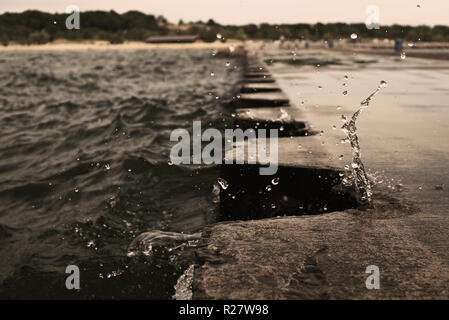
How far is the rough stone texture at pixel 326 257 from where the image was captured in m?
1.38

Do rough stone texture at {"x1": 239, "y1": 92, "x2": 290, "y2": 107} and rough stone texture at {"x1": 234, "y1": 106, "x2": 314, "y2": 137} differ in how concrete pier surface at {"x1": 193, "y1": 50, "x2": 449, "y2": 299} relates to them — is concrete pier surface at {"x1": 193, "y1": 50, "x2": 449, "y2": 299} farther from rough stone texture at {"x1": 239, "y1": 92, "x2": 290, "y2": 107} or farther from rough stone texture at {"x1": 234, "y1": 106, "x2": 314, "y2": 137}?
rough stone texture at {"x1": 239, "y1": 92, "x2": 290, "y2": 107}

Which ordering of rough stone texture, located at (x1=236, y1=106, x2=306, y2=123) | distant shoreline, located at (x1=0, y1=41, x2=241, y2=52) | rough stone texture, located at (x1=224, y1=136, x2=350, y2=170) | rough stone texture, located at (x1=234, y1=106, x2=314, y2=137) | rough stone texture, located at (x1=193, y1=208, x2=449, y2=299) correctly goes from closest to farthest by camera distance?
rough stone texture, located at (x1=193, y1=208, x2=449, y2=299) → rough stone texture, located at (x1=224, y1=136, x2=350, y2=170) → rough stone texture, located at (x1=234, y1=106, x2=314, y2=137) → rough stone texture, located at (x1=236, y1=106, x2=306, y2=123) → distant shoreline, located at (x1=0, y1=41, x2=241, y2=52)

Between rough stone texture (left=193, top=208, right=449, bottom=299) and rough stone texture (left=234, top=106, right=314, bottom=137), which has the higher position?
rough stone texture (left=234, top=106, right=314, bottom=137)

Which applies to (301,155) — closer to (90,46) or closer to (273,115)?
(273,115)

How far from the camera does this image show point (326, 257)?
158cm

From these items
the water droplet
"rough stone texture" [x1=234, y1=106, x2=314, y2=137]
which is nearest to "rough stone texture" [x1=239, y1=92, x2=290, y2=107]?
"rough stone texture" [x1=234, y1=106, x2=314, y2=137]

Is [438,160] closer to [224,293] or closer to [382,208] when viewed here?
[382,208]

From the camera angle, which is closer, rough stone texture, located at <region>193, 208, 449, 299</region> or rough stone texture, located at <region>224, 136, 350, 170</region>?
rough stone texture, located at <region>193, 208, 449, 299</region>

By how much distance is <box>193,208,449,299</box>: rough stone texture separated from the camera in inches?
54.2

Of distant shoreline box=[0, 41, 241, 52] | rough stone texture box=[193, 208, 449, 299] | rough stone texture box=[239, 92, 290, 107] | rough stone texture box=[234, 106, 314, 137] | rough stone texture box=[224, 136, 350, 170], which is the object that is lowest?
rough stone texture box=[193, 208, 449, 299]

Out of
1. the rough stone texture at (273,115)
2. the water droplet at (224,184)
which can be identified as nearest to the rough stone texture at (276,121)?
the rough stone texture at (273,115)

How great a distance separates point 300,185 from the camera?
2.65m

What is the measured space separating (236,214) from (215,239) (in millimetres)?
1087

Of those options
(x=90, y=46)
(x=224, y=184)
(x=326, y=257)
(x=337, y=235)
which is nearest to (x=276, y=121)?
(x=224, y=184)
